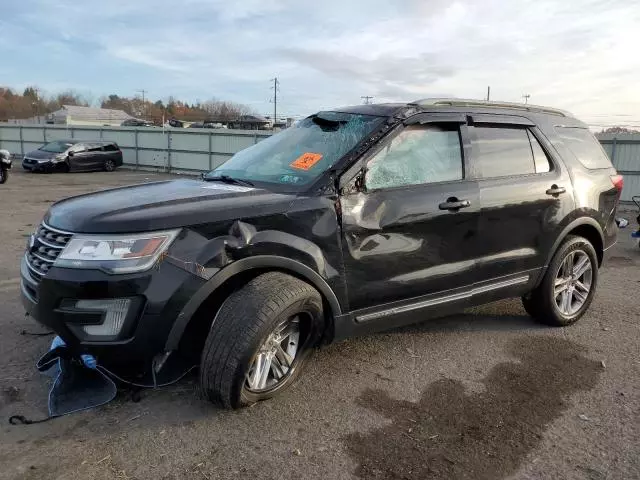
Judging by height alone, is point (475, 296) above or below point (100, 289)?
below

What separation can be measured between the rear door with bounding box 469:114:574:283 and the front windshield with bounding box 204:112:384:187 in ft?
3.17

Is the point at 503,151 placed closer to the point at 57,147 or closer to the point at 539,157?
the point at 539,157

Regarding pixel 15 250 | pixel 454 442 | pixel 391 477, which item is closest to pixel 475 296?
pixel 454 442

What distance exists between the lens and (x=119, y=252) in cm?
288

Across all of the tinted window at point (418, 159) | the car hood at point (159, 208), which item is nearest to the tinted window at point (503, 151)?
the tinted window at point (418, 159)

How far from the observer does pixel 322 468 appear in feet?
8.88

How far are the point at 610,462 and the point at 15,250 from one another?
731 centimetres

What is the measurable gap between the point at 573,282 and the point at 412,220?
2.10 m

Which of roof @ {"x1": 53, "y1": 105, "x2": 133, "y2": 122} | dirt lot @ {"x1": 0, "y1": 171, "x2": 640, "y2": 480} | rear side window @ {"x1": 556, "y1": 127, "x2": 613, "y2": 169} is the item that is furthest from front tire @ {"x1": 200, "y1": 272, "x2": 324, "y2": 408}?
roof @ {"x1": 53, "y1": 105, "x2": 133, "y2": 122}

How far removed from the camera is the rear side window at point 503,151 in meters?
4.14

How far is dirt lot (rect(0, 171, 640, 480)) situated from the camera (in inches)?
107

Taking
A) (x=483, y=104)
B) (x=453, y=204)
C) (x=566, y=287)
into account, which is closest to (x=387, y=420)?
(x=453, y=204)

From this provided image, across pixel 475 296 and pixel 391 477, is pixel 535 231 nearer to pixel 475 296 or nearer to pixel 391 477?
pixel 475 296

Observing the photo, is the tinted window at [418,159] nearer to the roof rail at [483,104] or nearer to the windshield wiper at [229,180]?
the roof rail at [483,104]
